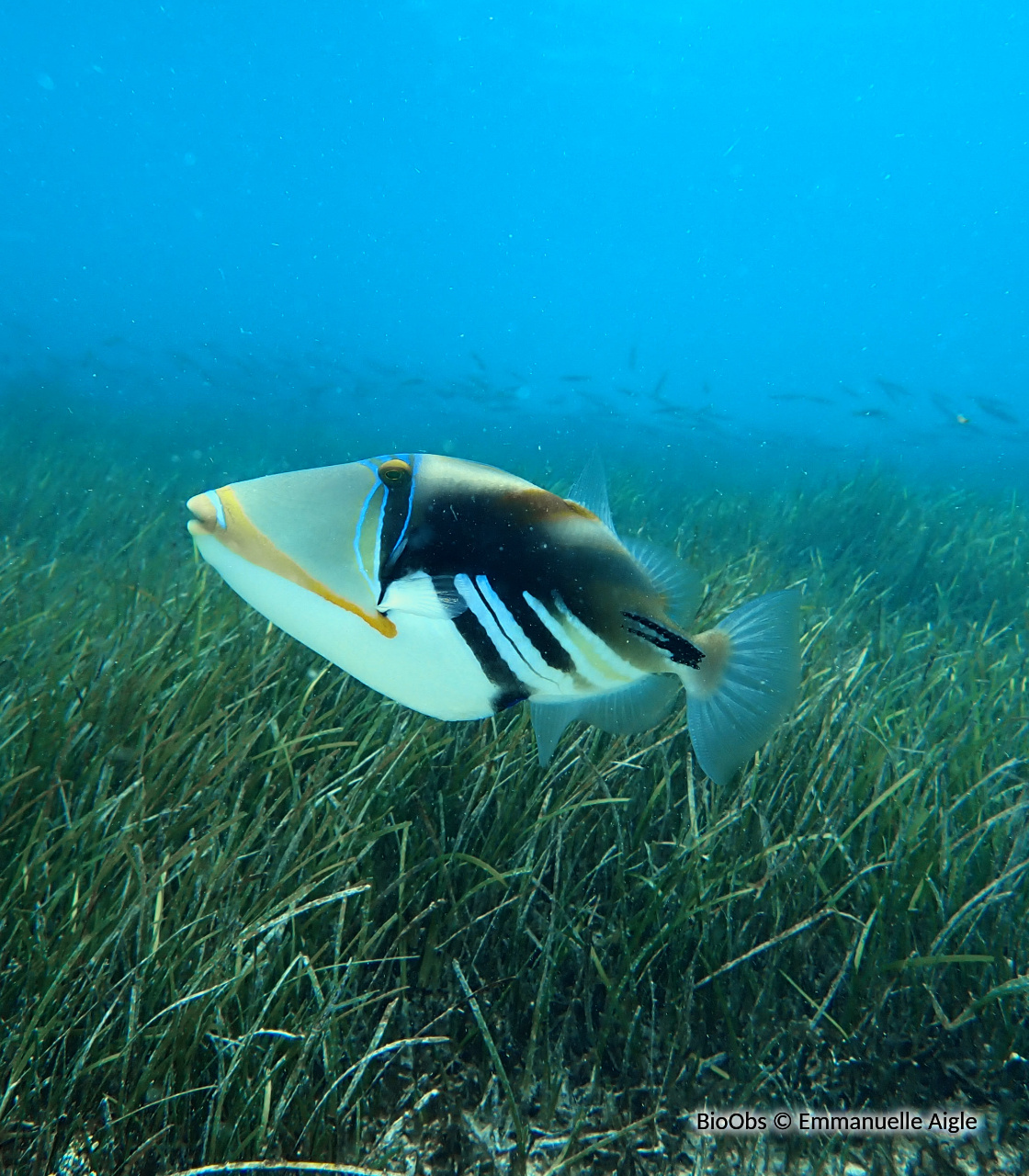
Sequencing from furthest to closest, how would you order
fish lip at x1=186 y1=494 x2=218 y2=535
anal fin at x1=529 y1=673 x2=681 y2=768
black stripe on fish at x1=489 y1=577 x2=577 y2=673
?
anal fin at x1=529 y1=673 x2=681 y2=768, black stripe on fish at x1=489 y1=577 x2=577 y2=673, fish lip at x1=186 y1=494 x2=218 y2=535

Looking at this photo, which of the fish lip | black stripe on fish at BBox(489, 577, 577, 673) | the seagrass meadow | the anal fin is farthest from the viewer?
the seagrass meadow

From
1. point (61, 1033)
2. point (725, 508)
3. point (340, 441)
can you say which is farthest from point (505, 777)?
point (340, 441)

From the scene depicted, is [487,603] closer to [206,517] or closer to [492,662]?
[492,662]

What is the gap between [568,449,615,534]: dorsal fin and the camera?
94 cm

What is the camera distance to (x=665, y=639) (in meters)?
0.76

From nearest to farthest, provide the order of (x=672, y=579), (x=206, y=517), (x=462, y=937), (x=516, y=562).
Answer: (x=206, y=517) → (x=516, y=562) → (x=672, y=579) → (x=462, y=937)

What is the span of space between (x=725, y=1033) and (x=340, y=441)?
56.5ft

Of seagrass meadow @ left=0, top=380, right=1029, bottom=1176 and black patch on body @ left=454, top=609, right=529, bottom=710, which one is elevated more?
black patch on body @ left=454, top=609, right=529, bottom=710

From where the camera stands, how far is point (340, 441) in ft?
56.7

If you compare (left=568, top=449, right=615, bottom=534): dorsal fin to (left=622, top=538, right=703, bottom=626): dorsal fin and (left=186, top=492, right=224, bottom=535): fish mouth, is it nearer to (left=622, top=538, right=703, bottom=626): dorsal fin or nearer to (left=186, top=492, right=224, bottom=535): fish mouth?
(left=622, top=538, right=703, bottom=626): dorsal fin

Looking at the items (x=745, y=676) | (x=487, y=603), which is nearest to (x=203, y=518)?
(x=487, y=603)

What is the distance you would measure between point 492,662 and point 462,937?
1159 millimetres

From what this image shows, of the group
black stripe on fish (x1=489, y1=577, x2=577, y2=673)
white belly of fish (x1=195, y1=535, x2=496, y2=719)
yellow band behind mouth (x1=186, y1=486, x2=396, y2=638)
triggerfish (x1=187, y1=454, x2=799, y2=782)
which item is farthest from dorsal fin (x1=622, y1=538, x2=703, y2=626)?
yellow band behind mouth (x1=186, y1=486, x2=396, y2=638)

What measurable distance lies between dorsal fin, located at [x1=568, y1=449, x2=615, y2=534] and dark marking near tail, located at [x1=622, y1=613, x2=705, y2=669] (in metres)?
0.22
